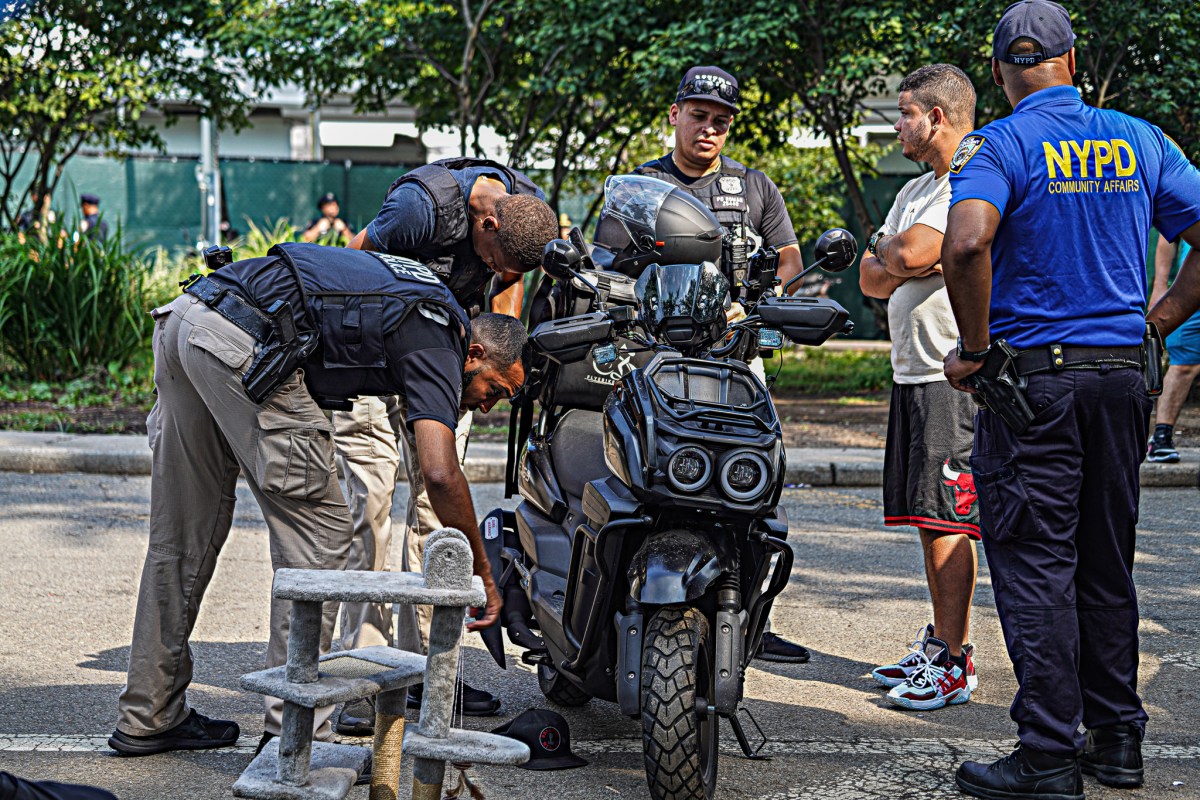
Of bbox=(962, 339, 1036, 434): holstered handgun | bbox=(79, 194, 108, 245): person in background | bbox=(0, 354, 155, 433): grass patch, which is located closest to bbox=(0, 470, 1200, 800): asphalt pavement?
bbox=(962, 339, 1036, 434): holstered handgun

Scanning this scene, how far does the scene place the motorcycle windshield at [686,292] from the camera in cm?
363

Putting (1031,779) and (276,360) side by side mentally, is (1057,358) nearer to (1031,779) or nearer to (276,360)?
(1031,779)

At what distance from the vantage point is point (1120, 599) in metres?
3.66

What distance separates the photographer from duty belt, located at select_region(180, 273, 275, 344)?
3562 mm

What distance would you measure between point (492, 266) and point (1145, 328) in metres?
A: 1.91

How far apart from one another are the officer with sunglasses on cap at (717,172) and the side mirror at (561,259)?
1451 mm

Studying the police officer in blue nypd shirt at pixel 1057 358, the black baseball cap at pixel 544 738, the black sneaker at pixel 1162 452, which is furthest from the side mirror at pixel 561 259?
the black sneaker at pixel 1162 452

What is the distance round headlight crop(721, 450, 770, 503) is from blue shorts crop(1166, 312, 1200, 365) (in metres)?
6.19

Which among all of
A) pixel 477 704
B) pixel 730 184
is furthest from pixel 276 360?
pixel 730 184

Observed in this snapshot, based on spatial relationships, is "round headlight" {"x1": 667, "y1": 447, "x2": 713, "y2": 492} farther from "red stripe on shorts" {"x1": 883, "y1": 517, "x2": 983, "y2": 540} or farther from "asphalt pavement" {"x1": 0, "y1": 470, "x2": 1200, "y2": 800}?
"red stripe on shorts" {"x1": 883, "y1": 517, "x2": 983, "y2": 540}

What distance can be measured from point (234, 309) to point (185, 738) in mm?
1278

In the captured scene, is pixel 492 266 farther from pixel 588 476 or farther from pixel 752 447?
pixel 752 447

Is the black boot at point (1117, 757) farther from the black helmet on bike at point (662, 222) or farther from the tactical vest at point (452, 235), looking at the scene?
the tactical vest at point (452, 235)

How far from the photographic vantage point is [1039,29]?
3613 millimetres
